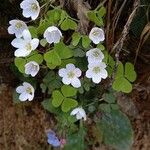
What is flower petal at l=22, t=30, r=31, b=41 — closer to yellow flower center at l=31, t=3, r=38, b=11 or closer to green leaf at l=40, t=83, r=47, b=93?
yellow flower center at l=31, t=3, r=38, b=11

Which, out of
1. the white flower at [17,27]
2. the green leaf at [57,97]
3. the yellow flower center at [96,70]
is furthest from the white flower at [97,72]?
the white flower at [17,27]

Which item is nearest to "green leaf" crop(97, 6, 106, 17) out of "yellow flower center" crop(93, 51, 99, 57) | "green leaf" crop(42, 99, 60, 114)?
"yellow flower center" crop(93, 51, 99, 57)

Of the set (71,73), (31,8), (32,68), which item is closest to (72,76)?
(71,73)

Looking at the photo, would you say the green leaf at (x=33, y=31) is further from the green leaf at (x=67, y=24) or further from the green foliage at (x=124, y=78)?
the green foliage at (x=124, y=78)

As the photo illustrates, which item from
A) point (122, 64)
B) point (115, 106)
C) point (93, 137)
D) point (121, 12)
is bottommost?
point (93, 137)

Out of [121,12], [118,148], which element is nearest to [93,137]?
[118,148]

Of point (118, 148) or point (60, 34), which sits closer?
point (60, 34)

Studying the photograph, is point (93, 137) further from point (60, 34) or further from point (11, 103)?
point (60, 34)
